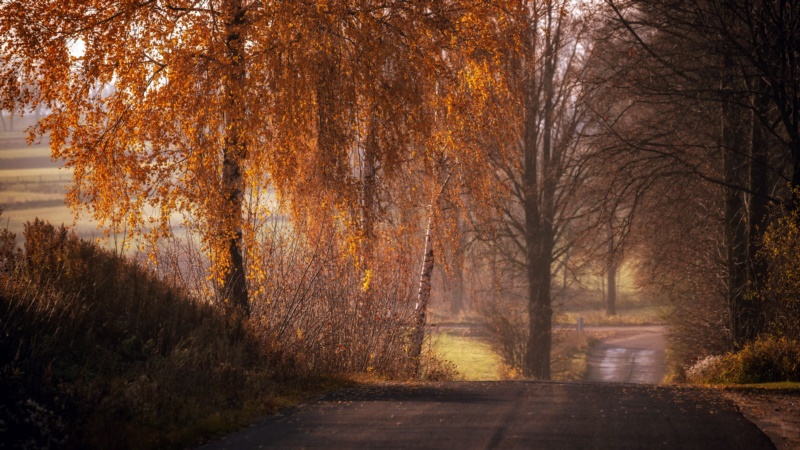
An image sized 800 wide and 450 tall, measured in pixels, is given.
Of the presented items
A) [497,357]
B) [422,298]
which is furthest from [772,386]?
[497,357]

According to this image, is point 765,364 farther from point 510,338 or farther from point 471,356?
point 471,356

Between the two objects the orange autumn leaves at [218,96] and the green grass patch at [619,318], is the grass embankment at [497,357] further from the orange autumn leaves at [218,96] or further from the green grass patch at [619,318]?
the orange autumn leaves at [218,96]

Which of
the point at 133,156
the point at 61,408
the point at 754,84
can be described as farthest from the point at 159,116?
the point at 754,84

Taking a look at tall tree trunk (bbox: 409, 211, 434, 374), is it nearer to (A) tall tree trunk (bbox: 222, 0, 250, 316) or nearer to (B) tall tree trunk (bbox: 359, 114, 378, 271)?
(B) tall tree trunk (bbox: 359, 114, 378, 271)

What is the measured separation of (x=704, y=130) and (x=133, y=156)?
42.2 feet

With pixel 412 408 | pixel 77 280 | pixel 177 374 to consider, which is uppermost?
pixel 77 280

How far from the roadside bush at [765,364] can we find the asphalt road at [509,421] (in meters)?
2.06

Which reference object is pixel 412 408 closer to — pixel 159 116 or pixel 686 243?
pixel 159 116

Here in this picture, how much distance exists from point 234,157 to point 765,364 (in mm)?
8558

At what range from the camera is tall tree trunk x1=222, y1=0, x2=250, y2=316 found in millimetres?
11254

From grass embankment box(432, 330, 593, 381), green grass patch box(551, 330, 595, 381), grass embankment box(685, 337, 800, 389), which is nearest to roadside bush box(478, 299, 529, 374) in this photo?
grass embankment box(432, 330, 593, 381)

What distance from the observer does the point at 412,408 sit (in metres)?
9.24

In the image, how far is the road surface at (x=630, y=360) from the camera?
2808 centimetres

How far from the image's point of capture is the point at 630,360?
104ft
